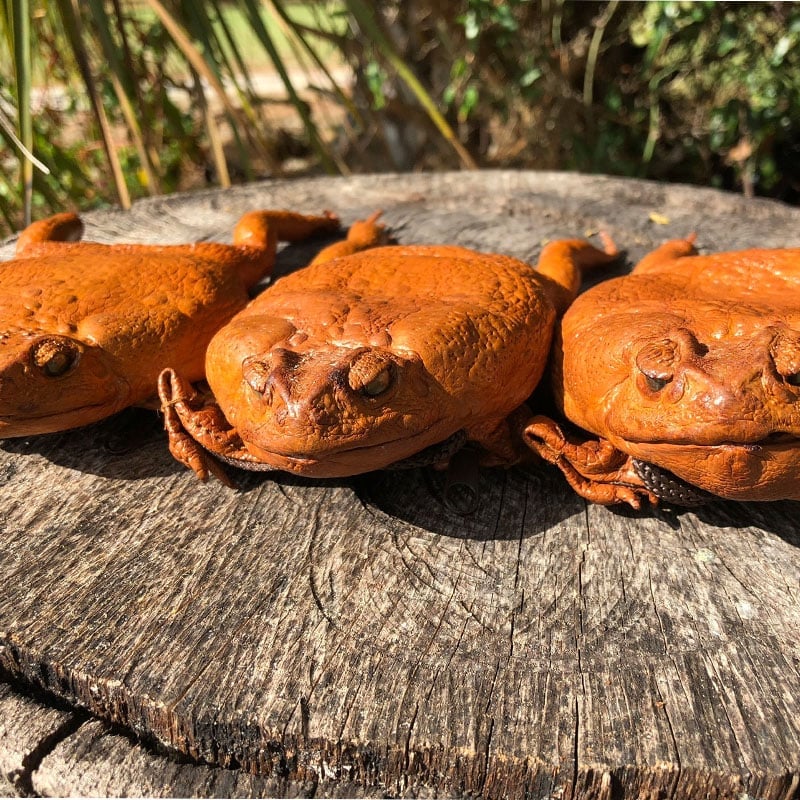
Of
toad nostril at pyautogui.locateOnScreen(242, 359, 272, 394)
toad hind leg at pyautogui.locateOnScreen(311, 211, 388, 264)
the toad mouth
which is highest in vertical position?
toad nostril at pyautogui.locateOnScreen(242, 359, 272, 394)

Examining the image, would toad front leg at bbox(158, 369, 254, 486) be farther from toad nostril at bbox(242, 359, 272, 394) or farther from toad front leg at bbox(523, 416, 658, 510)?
toad front leg at bbox(523, 416, 658, 510)

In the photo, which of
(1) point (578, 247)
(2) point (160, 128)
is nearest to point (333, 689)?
(1) point (578, 247)

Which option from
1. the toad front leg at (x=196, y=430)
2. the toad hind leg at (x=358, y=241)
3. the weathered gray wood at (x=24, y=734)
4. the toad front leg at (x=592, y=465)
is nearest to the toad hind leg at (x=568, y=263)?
the toad front leg at (x=592, y=465)

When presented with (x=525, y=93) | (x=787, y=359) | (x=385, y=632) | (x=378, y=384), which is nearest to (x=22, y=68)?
(x=378, y=384)

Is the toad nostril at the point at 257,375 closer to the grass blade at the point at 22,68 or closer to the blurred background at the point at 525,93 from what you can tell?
the grass blade at the point at 22,68

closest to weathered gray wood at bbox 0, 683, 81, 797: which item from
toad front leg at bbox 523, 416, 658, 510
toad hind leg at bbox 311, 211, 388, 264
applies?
toad front leg at bbox 523, 416, 658, 510
